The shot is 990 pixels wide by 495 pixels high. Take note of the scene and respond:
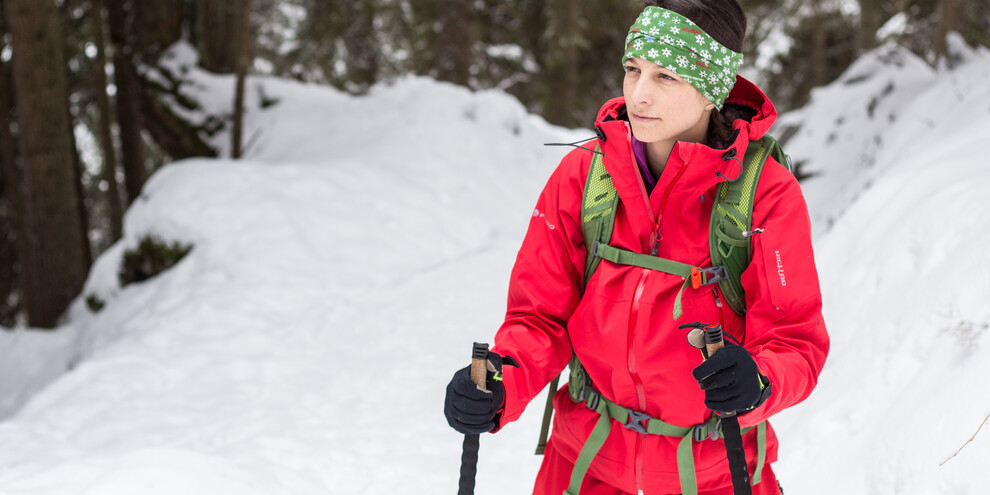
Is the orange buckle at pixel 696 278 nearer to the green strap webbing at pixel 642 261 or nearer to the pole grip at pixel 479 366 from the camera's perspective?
the green strap webbing at pixel 642 261

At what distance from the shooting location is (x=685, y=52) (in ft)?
6.21

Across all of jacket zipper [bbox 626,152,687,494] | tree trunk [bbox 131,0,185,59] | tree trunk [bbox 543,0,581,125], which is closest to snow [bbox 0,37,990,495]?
tree trunk [bbox 131,0,185,59]

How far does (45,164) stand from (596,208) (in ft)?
30.7

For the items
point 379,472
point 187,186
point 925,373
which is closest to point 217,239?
point 187,186

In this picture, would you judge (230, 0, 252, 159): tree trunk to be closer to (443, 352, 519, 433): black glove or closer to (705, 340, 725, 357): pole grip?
(443, 352, 519, 433): black glove

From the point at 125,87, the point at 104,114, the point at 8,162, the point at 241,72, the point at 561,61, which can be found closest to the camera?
the point at 241,72

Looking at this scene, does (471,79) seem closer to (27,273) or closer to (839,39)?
(27,273)

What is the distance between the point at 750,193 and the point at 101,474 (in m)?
3.63

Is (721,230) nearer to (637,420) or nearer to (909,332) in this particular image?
(637,420)

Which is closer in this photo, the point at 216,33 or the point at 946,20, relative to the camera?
the point at 946,20

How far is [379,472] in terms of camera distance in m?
4.85

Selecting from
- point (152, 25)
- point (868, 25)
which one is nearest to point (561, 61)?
point (868, 25)

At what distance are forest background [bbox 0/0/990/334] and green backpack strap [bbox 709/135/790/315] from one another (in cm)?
775

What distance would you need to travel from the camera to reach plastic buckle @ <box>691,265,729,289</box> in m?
1.80
